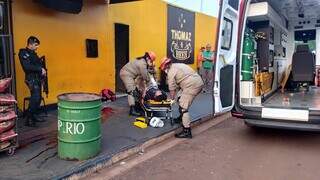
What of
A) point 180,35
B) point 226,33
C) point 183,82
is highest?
point 180,35

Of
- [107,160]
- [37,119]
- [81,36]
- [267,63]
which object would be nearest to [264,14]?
[267,63]

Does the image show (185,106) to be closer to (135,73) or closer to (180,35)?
(135,73)

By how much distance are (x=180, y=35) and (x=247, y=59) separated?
690cm

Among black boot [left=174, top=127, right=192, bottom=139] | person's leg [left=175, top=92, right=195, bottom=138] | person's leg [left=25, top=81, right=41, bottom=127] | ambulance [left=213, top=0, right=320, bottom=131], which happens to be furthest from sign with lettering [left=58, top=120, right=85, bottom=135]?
ambulance [left=213, top=0, right=320, bottom=131]

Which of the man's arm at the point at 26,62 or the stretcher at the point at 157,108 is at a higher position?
the man's arm at the point at 26,62

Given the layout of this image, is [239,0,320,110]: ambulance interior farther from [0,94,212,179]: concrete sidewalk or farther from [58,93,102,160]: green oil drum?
[58,93,102,160]: green oil drum

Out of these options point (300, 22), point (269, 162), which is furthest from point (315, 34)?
point (269, 162)

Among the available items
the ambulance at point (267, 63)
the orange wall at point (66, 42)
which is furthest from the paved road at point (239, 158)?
the orange wall at point (66, 42)

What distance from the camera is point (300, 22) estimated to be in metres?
11.9

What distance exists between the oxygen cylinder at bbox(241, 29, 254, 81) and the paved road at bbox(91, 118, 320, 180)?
3.77 feet

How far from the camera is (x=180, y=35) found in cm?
1455

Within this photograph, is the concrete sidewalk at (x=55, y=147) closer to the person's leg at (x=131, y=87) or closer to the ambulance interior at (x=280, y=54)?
the person's leg at (x=131, y=87)

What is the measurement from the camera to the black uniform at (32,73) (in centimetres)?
700

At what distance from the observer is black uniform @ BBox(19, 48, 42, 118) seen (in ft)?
23.0
